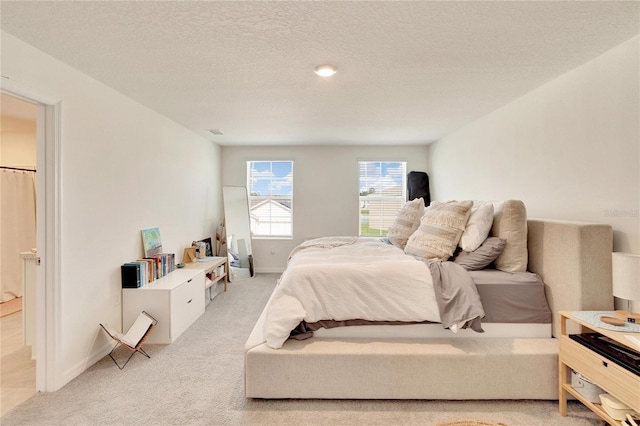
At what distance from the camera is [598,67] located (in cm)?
212

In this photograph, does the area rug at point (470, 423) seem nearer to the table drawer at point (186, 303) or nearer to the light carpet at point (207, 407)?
the light carpet at point (207, 407)

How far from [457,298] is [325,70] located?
1.85 m

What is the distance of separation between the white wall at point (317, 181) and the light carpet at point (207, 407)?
324 cm

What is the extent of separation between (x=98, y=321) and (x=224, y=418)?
1.52m

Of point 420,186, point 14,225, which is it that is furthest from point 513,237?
point 14,225

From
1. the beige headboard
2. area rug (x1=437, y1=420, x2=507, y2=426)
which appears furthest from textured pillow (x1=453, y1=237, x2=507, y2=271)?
area rug (x1=437, y1=420, x2=507, y2=426)

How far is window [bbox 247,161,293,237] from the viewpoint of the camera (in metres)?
5.66

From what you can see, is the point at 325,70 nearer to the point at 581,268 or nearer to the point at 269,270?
the point at 581,268

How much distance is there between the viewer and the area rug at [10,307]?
→ 3580 mm

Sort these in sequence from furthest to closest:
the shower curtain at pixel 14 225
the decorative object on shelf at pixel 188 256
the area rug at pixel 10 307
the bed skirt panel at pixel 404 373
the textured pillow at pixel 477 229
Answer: the decorative object on shelf at pixel 188 256 < the shower curtain at pixel 14 225 < the area rug at pixel 10 307 < the textured pillow at pixel 477 229 < the bed skirt panel at pixel 404 373

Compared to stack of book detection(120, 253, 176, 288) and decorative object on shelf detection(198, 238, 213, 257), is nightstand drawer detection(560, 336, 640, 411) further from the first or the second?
decorative object on shelf detection(198, 238, 213, 257)

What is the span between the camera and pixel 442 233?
2.59 metres

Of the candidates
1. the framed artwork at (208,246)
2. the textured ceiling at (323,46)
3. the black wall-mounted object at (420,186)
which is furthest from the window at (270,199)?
the textured ceiling at (323,46)

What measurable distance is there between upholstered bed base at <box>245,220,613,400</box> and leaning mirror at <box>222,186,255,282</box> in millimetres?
3244
